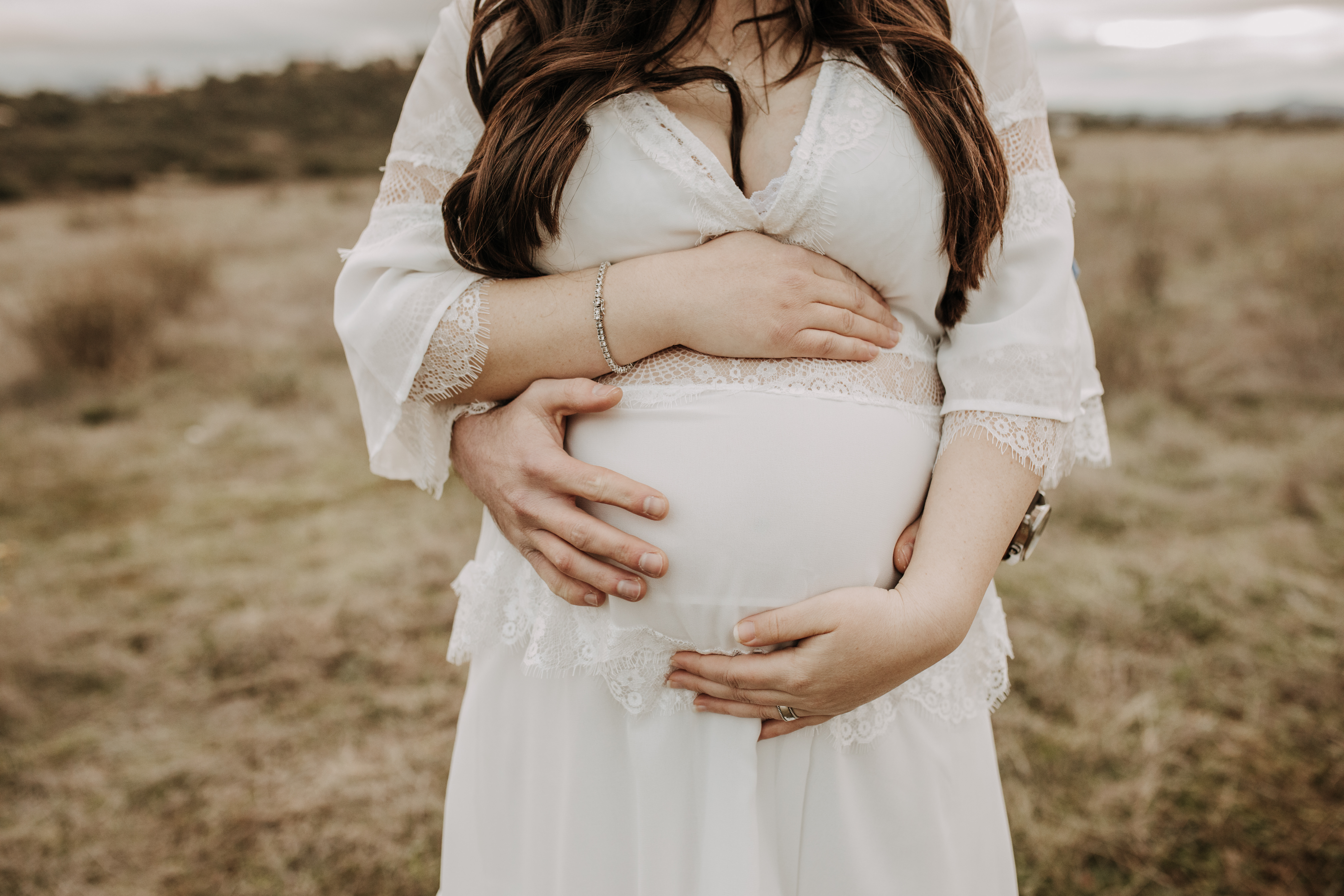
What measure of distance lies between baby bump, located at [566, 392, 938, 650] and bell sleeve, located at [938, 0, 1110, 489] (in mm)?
144

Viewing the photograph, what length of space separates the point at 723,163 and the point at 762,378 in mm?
303

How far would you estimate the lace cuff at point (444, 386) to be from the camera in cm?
108

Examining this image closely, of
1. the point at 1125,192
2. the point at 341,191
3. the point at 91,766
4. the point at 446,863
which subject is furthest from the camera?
the point at 341,191

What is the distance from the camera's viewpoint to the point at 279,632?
10.4ft

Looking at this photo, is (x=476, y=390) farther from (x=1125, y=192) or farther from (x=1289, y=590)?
(x=1125, y=192)

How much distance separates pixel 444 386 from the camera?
112cm

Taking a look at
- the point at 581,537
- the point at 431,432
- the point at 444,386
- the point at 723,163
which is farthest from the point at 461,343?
the point at 723,163

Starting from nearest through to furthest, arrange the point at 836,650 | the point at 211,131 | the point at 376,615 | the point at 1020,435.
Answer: the point at 836,650
the point at 1020,435
the point at 376,615
the point at 211,131

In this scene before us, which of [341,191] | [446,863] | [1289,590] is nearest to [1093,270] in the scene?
[1289,590]

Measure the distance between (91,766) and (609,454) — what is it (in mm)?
2585

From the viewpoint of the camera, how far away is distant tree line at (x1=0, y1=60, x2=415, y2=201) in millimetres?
17516

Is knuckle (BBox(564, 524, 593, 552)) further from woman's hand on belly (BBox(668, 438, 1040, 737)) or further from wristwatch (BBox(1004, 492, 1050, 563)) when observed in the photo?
wristwatch (BBox(1004, 492, 1050, 563))

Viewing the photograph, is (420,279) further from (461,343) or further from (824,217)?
(824,217)

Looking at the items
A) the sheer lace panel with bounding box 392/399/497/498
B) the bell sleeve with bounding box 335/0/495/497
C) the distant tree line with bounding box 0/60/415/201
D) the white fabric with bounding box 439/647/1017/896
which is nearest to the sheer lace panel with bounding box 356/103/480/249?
the bell sleeve with bounding box 335/0/495/497
